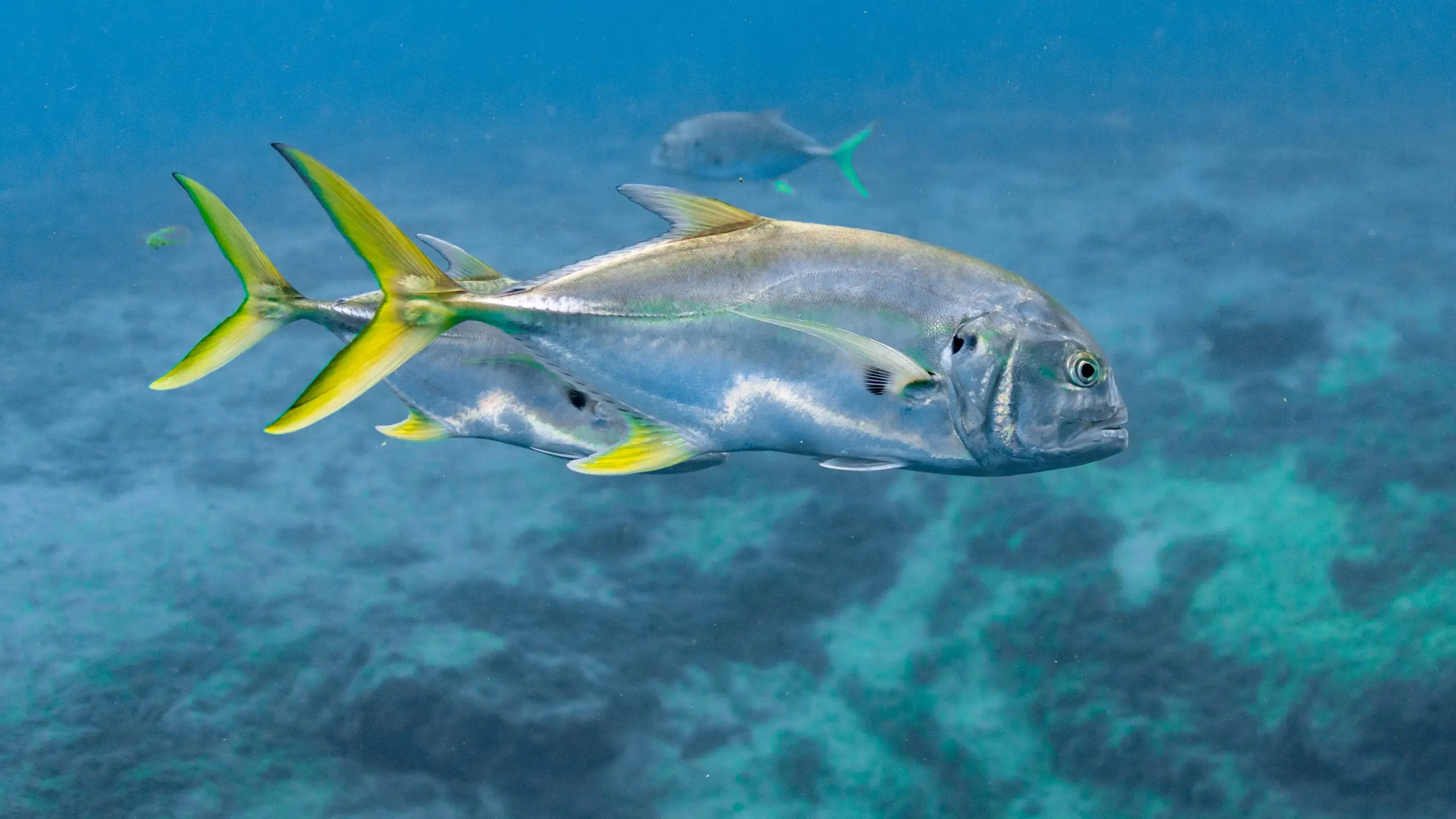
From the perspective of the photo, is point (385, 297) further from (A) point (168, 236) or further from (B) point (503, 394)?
(A) point (168, 236)

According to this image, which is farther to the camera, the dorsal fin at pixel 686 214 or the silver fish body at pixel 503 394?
the silver fish body at pixel 503 394

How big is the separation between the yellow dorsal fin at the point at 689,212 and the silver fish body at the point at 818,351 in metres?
0.08

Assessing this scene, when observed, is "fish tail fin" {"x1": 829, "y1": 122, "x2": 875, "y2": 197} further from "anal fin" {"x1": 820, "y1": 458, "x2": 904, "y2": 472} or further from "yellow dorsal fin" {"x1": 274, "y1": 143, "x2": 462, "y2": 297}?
"yellow dorsal fin" {"x1": 274, "y1": 143, "x2": 462, "y2": 297}

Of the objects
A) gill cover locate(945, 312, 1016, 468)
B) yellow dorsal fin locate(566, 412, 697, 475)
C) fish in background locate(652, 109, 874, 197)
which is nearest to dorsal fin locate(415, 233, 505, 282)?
yellow dorsal fin locate(566, 412, 697, 475)

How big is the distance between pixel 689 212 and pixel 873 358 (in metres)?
0.61

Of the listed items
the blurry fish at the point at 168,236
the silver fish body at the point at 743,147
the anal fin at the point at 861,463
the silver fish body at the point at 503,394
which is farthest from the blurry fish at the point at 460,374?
the blurry fish at the point at 168,236

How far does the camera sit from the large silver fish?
6.49ft

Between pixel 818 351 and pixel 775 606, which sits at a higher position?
pixel 818 351

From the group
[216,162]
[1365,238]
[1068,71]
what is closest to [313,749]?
[1365,238]

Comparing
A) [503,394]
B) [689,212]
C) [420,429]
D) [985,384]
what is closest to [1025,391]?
[985,384]

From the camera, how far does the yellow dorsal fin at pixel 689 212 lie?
210 cm

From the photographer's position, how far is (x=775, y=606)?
5.51m

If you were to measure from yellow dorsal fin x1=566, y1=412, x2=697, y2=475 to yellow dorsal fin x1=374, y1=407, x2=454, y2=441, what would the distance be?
127cm

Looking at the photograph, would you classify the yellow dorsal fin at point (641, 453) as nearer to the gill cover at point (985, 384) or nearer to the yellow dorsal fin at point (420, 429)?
the gill cover at point (985, 384)
